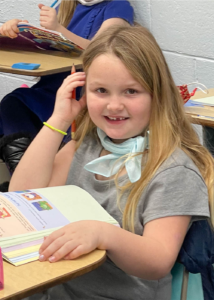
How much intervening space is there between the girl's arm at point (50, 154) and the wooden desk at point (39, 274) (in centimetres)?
52

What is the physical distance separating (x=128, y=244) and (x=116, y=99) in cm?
39

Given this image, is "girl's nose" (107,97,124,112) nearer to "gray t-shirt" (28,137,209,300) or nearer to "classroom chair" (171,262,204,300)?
"gray t-shirt" (28,137,209,300)

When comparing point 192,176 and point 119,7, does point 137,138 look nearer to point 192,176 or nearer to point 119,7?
point 192,176

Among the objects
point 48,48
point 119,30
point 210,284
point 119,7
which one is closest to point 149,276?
point 210,284

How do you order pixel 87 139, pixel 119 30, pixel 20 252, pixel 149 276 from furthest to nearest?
pixel 87 139
pixel 119 30
pixel 149 276
pixel 20 252

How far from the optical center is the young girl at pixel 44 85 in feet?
6.44

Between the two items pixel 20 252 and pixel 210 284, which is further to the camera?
pixel 210 284

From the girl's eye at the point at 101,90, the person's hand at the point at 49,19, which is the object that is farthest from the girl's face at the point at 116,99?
the person's hand at the point at 49,19

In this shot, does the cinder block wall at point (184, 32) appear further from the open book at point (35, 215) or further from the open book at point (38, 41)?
the open book at point (35, 215)

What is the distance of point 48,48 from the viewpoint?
7.09 ft

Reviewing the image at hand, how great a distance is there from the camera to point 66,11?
2533mm

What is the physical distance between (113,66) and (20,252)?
1.80ft

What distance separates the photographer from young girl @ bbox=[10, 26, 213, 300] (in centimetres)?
101

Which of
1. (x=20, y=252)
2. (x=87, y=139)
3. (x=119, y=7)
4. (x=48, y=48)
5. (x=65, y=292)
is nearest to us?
(x=20, y=252)
